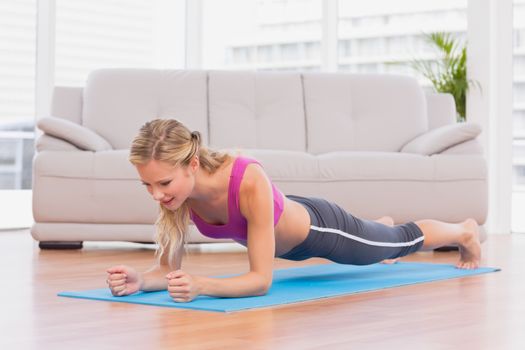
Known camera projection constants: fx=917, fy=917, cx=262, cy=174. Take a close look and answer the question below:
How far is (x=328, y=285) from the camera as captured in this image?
307 centimetres

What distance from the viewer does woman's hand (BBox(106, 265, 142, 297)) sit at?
2602 mm

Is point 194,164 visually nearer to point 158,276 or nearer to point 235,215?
point 235,215

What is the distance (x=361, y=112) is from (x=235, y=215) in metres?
2.93

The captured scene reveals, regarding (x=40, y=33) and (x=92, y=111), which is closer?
(x=92, y=111)

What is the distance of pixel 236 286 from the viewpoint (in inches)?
102

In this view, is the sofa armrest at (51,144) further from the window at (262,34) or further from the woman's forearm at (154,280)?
the window at (262,34)

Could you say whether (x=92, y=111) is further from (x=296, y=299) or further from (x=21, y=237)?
(x=296, y=299)

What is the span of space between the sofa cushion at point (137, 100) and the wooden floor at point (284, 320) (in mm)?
1781

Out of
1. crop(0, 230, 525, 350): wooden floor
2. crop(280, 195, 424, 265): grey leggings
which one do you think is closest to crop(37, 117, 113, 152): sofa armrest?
crop(0, 230, 525, 350): wooden floor

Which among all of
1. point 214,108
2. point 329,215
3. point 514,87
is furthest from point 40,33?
point 329,215

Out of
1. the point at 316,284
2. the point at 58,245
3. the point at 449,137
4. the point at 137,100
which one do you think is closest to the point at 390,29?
the point at 449,137

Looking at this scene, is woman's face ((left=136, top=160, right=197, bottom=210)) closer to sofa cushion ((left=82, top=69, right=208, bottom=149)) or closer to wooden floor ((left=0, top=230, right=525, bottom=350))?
wooden floor ((left=0, top=230, right=525, bottom=350))

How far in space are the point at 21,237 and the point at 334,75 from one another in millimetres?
2126

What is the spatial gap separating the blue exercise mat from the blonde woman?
0.04 metres
